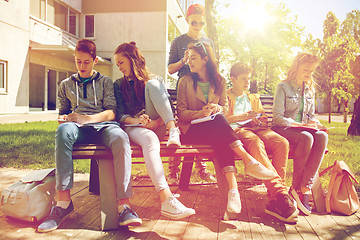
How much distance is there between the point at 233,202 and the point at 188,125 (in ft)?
2.94

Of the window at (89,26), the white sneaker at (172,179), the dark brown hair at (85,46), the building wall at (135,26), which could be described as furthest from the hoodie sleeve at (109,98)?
the window at (89,26)

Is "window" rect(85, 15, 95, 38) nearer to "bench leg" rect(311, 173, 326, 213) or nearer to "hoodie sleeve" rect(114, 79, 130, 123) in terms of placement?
"hoodie sleeve" rect(114, 79, 130, 123)

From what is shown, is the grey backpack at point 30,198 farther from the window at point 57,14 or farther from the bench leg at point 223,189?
the window at point 57,14

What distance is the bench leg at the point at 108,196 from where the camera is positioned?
268 centimetres

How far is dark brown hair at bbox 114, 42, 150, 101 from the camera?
10.8 feet

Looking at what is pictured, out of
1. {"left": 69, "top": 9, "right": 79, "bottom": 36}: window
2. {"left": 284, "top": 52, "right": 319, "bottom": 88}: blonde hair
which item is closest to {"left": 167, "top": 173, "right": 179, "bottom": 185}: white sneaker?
{"left": 284, "top": 52, "right": 319, "bottom": 88}: blonde hair

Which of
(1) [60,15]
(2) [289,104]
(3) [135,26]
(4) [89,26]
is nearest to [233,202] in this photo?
(2) [289,104]

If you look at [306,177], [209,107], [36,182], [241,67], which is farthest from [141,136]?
[306,177]

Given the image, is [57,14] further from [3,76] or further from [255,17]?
[255,17]

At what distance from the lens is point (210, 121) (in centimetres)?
311

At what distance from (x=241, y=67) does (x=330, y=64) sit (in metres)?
16.8

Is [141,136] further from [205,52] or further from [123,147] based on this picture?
[205,52]

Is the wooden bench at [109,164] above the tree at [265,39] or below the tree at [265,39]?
below

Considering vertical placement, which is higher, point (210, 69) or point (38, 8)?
point (38, 8)
